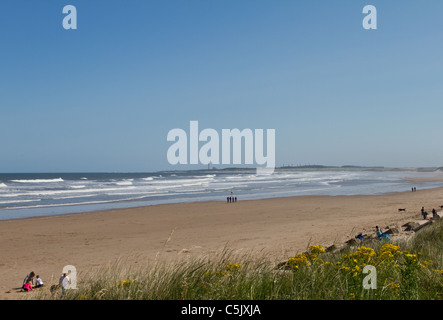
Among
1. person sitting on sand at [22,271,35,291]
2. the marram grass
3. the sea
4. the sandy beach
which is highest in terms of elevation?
the marram grass

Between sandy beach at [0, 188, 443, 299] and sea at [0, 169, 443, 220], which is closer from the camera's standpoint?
sandy beach at [0, 188, 443, 299]

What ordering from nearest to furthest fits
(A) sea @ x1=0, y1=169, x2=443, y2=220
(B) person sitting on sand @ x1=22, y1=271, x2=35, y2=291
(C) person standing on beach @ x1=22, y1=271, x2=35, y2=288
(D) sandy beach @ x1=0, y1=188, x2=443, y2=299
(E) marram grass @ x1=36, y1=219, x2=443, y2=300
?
(E) marram grass @ x1=36, y1=219, x2=443, y2=300 → (B) person sitting on sand @ x1=22, y1=271, x2=35, y2=291 → (C) person standing on beach @ x1=22, y1=271, x2=35, y2=288 → (D) sandy beach @ x1=0, y1=188, x2=443, y2=299 → (A) sea @ x1=0, y1=169, x2=443, y2=220

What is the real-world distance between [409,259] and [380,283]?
0.55 meters

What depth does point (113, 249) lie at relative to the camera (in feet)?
56.1

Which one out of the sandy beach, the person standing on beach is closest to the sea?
the sandy beach

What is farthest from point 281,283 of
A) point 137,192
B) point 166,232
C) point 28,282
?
point 137,192

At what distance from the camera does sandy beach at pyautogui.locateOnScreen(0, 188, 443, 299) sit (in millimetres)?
14750

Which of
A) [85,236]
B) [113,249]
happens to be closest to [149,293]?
[113,249]

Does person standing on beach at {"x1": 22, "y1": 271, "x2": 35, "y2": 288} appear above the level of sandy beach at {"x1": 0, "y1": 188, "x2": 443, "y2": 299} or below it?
above

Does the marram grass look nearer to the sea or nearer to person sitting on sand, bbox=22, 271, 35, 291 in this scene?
person sitting on sand, bbox=22, 271, 35, 291

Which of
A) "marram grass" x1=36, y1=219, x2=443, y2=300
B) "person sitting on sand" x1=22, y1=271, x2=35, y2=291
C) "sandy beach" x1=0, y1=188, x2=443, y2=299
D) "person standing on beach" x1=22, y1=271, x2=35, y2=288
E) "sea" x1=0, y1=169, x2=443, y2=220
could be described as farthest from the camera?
"sea" x1=0, y1=169, x2=443, y2=220

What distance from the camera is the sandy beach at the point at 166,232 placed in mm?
14750
